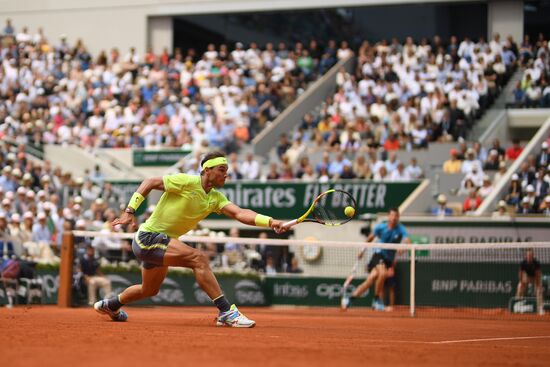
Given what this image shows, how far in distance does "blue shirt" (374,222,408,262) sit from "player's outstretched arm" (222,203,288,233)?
27.9ft

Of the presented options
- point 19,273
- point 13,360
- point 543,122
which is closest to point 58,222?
point 19,273

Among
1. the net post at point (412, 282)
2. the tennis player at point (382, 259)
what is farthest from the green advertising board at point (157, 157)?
the net post at point (412, 282)

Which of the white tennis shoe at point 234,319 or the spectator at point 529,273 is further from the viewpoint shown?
the spectator at point 529,273

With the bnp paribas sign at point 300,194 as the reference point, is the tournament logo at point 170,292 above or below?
below

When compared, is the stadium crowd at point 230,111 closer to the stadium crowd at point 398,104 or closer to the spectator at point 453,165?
the stadium crowd at point 398,104

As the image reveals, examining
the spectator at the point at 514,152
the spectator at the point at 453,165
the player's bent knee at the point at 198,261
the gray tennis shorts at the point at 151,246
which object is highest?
the spectator at the point at 514,152

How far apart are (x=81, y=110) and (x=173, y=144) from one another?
456 centimetres

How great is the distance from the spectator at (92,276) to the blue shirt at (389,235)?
539cm

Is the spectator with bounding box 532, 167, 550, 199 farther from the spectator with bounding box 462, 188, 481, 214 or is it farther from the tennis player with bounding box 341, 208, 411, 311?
the tennis player with bounding box 341, 208, 411, 311

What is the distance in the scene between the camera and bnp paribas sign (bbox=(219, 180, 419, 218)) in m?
25.4

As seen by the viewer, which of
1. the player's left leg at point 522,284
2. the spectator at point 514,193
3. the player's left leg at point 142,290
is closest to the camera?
the player's left leg at point 142,290

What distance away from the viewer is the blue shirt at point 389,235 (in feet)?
67.5

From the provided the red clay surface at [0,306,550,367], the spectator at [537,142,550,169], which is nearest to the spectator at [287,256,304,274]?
the spectator at [537,142,550,169]

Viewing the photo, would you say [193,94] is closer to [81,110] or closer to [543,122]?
[81,110]
